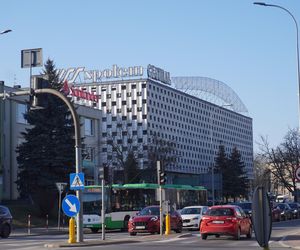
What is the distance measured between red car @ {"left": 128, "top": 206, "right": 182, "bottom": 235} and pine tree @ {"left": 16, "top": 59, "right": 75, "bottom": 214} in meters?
18.1

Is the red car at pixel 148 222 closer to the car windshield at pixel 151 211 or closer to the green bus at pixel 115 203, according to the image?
the car windshield at pixel 151 211

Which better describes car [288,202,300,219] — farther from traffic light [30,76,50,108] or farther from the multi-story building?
the multi-story building

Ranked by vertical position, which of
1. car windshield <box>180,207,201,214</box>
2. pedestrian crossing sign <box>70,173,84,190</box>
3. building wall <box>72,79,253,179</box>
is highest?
building wall <box>72,79,253,179</box>

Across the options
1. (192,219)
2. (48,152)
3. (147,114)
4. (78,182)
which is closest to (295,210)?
(48,152)

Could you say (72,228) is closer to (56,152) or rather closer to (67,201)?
(67,201)

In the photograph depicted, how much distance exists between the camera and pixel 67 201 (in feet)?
80.7

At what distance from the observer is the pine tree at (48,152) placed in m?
51.5

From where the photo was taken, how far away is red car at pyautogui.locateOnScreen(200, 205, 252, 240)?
89.2ft

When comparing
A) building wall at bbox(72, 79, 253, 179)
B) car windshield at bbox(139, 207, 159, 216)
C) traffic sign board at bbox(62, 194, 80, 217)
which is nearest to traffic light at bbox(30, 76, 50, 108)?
traffic sign board at bbox(62, 194, 80, 217)

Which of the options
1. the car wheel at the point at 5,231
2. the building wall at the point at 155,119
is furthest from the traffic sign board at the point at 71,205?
the building wall at the point at 155,119

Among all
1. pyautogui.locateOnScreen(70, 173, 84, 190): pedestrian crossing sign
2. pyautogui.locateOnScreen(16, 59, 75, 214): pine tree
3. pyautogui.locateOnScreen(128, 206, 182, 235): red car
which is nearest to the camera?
pyautogui.locateOnScreen(70, 173, 84, 190): pedestrian crossing sign

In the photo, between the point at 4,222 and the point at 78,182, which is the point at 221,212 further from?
the point at 4,222

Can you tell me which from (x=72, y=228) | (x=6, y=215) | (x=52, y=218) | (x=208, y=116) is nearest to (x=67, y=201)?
(x=72, y=228)

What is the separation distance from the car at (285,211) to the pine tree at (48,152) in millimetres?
19620
